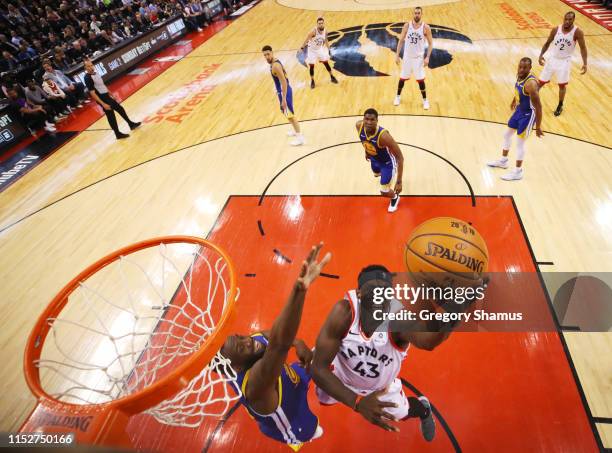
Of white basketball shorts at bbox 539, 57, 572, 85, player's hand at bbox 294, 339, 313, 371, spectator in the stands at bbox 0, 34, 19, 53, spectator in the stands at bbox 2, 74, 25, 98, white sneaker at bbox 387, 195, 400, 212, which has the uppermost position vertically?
spectator in the stands at bbox 0, 34, 19, 53

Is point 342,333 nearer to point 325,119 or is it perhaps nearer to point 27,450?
point 27,450

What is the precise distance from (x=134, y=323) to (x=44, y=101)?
7692 mm

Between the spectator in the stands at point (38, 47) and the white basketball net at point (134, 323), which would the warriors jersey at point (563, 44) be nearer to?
the white basketball net at point (134, 323)

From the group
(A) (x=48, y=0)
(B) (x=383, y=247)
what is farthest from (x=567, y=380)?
(A) (x=48, y=0)

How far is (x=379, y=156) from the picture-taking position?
14.8ft

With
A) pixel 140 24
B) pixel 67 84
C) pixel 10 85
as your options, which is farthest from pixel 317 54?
pixel 140 24

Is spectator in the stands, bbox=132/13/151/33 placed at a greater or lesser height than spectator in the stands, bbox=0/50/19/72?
lesser

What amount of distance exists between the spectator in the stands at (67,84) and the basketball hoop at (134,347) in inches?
273

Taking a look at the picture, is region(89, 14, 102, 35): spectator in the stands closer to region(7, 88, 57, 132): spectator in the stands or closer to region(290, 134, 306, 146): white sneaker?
region(7, 88, 57, 132): spectator in the stands

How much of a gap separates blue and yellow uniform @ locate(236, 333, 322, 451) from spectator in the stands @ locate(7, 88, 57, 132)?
9247 mm

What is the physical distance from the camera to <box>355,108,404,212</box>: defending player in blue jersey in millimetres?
4184

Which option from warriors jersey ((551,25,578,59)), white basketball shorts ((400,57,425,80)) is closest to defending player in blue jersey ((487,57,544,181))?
warriors jersey ((551,25,578,59))

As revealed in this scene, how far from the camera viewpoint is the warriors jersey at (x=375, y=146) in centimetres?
427

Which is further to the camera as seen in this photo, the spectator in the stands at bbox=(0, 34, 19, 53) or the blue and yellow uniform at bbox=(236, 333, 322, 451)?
the spectator in the stands at bbox=(0, 34, 19, 53)
